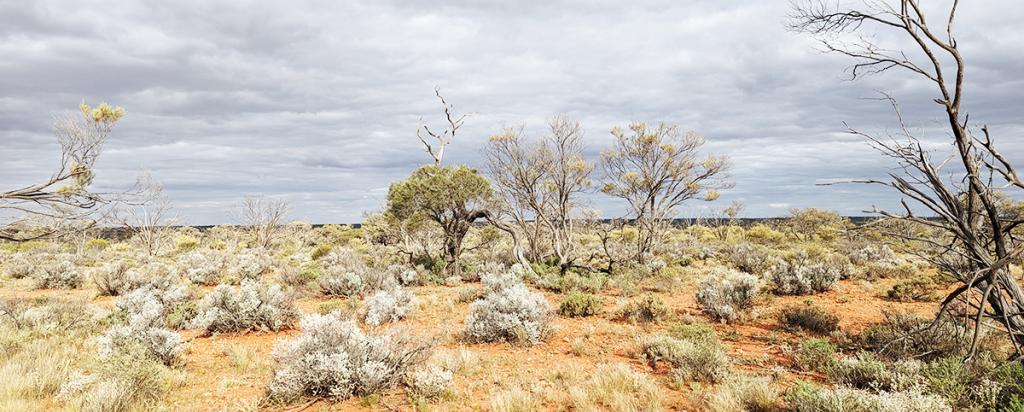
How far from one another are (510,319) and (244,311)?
20.8ft

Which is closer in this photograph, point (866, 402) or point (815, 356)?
point (866, 402)

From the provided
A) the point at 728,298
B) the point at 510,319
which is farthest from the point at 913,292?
the point at 510,319

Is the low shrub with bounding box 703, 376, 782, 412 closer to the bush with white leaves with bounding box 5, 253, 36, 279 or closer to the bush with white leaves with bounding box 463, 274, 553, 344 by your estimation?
the bush with white leaves with bounding box 463, 274, 553, 344

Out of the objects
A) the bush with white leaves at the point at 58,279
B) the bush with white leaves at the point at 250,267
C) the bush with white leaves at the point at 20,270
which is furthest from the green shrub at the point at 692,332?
the bush with white leaves at the point at 20,270

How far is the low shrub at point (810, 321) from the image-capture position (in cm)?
1055

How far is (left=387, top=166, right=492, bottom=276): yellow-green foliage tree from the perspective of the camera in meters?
20.9

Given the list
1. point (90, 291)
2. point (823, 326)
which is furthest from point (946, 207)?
point (90, 291)

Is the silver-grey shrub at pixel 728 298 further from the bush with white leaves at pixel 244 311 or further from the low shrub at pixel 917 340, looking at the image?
the bush with white leaves at pixel 244 311

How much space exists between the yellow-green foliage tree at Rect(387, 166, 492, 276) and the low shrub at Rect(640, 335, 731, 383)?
13.4 meters

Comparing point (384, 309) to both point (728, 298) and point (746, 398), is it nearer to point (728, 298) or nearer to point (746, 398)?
point (746, 398)

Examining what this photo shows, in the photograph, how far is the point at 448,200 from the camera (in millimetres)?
20875

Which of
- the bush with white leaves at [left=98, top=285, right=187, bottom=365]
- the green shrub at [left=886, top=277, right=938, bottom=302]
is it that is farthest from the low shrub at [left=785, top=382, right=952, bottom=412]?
the green shrub at [left=886, top=277, right=938, bottom=302]

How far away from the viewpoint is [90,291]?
17875 mm

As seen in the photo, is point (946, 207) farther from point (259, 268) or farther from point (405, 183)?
point (259, 268)
